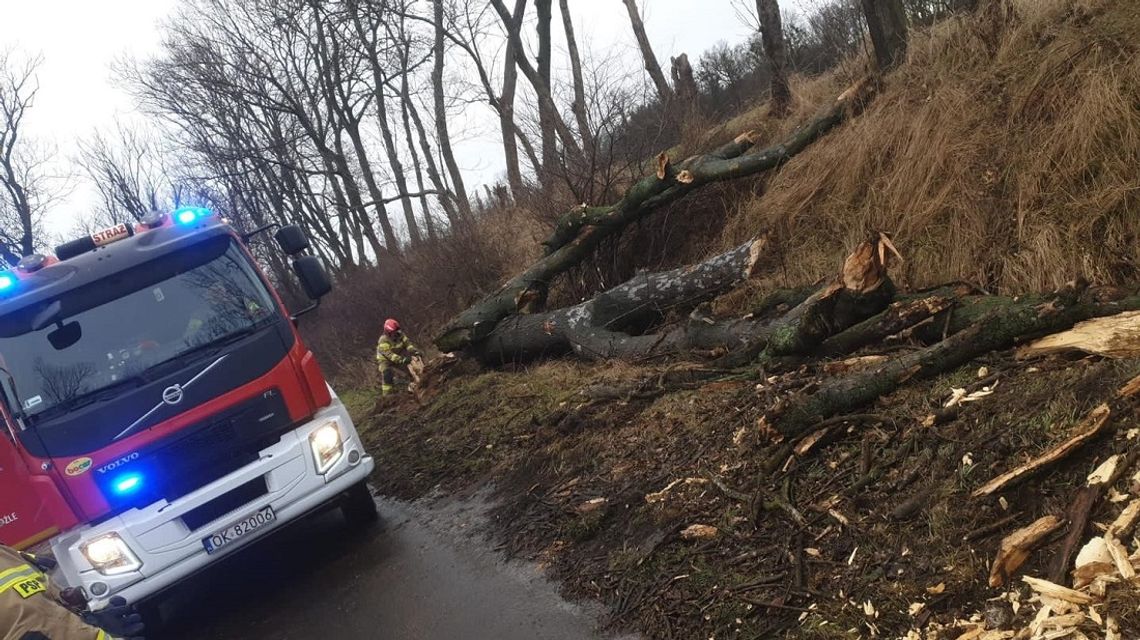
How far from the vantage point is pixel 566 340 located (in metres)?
8.98

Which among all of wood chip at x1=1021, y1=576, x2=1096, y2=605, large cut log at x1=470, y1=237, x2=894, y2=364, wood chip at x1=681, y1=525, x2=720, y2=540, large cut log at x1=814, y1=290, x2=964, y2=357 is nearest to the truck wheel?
large cut log at x1=470, y1=237, x2=894, y2=364

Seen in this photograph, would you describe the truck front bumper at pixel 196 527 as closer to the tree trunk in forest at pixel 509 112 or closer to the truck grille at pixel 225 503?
the truck grille at pixel 225 503

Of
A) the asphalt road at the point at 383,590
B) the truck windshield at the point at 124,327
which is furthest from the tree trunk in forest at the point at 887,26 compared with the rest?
the truck windshield at the point at 124,327

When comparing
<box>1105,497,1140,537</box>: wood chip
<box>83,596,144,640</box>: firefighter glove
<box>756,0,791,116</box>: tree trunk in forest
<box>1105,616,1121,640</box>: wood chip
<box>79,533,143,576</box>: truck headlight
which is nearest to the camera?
<box>1105,616,1121,640</box>: wood chip

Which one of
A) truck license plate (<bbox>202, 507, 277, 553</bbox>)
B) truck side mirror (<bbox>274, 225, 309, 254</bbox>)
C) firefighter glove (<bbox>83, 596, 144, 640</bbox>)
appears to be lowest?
firefighter glove (<bbox>83, 596, 144, 640</bbox>)

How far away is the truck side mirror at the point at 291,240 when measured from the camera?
6.18 meters

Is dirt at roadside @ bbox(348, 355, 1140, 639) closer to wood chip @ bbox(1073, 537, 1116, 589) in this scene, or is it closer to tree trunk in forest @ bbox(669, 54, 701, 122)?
wood chip @ bbox(1073, 537, 1116, 589)

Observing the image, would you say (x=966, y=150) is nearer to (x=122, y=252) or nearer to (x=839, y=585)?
(x=839, y=585)

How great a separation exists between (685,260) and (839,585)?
23.4 ft

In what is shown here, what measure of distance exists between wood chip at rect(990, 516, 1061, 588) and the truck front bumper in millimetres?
4355

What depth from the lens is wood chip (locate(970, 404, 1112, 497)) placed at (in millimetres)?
3234

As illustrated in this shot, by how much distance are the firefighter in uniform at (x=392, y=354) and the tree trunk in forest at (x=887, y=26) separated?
7.73 m

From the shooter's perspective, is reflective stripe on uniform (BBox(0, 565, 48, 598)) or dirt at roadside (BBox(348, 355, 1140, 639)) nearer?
dirt at roadside (BBox(348, 355, 1140, 639))

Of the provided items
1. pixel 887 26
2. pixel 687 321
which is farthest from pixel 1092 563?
pixel 887 26
